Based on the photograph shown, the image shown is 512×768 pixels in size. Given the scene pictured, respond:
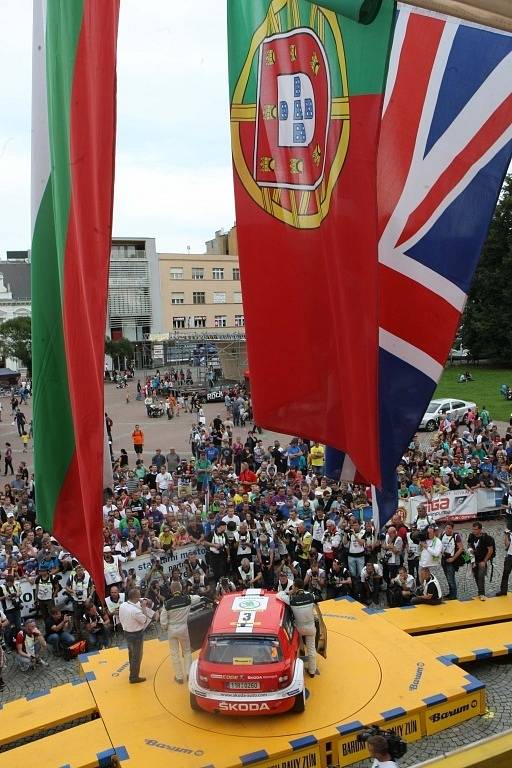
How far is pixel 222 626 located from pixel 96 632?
397 cm

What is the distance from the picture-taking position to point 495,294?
55219 mm

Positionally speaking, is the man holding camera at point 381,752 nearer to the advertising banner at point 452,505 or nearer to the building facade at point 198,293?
the advertising banner at point 452,505

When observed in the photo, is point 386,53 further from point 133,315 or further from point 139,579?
point 133,315

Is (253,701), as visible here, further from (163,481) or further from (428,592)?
(163,481)

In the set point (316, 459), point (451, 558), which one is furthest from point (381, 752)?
point (316, 459)

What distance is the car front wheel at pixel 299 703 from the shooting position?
878 cm

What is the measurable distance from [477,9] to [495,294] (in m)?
55.7

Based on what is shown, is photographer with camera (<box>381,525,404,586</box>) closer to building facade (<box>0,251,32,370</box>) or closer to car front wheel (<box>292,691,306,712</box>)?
car front wheel (<box>292,691,306,712</box>)

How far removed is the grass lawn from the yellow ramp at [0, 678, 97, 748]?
26047 millimetres

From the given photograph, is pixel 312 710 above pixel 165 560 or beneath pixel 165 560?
beneath

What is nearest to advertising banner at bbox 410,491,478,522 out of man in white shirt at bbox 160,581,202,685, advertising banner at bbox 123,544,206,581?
advertising banner at bbox 123,544,206,581

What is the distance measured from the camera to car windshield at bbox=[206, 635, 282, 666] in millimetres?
8938

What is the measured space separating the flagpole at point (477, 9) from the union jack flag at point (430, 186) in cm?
188

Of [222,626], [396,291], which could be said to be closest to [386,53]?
[396,291]
